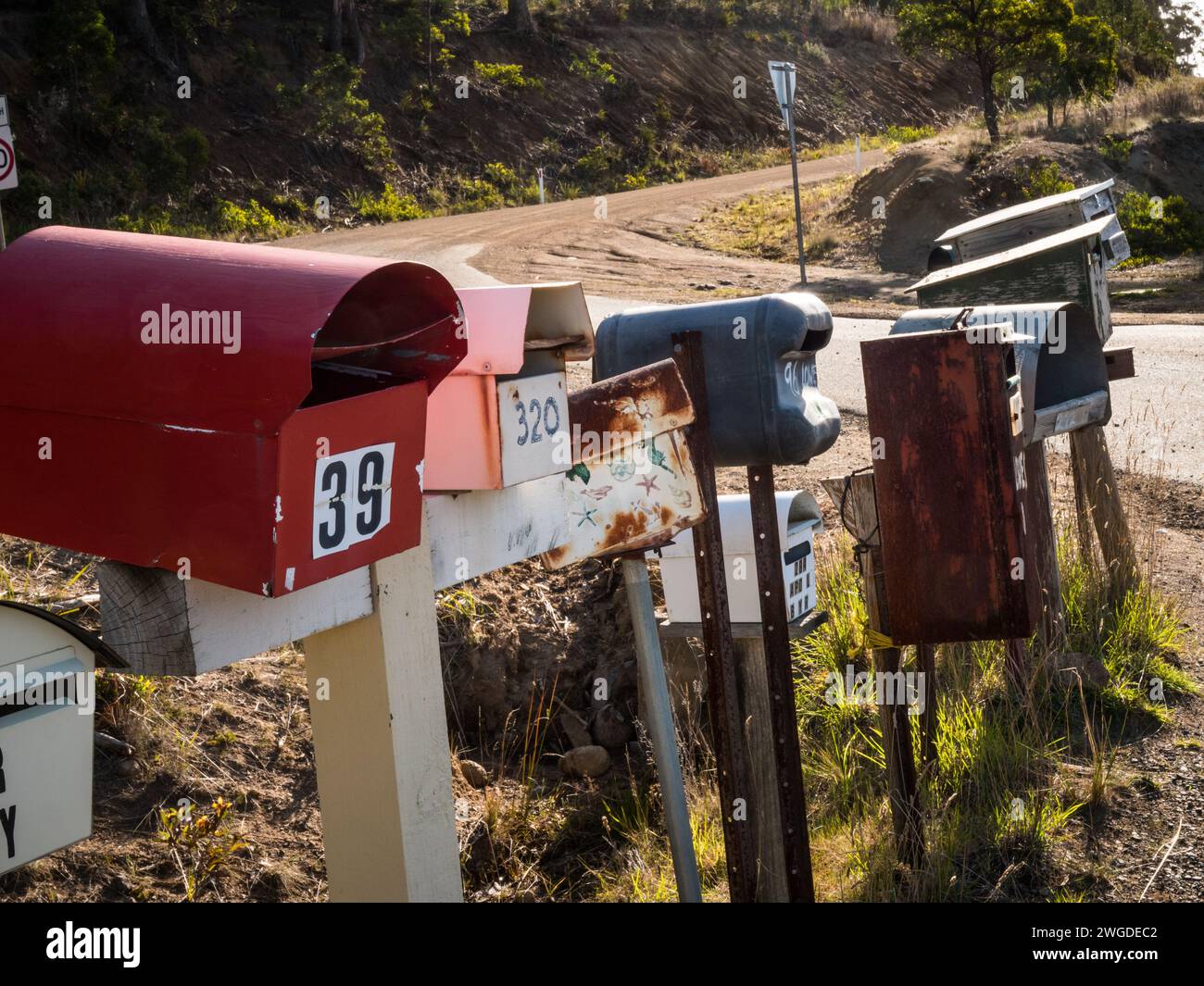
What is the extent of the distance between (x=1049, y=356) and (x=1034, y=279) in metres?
0.54

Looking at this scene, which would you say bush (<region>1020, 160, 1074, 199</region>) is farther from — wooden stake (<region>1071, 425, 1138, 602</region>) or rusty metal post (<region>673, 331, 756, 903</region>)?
rusty metal post (<region>673, 331, 756, 903</region>)

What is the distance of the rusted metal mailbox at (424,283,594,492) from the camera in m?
1.58

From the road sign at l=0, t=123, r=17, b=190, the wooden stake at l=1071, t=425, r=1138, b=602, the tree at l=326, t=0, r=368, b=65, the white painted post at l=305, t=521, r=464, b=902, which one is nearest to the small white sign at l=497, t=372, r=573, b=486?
the white painted post at l=305, t=521, r=464, b=902

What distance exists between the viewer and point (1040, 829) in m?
3.02

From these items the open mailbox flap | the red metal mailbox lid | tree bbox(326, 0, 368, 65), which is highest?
tree bbox(326, 0, 368, 65)

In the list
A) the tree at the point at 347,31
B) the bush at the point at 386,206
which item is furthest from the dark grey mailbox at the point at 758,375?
the tree at the point at 347,31

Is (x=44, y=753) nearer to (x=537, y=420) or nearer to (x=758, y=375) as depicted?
(x=537, y=420)

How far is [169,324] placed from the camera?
1.22m

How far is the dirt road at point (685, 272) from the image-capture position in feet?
23.2

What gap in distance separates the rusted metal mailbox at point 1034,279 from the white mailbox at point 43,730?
3551 mm

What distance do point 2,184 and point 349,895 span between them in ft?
22.5

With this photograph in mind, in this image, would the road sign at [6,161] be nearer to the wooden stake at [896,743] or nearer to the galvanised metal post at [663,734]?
the wooden stake at [896,743]

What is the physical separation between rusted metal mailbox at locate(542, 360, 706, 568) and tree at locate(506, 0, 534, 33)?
30063 millimetres

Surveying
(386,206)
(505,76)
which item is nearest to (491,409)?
(386,206)
